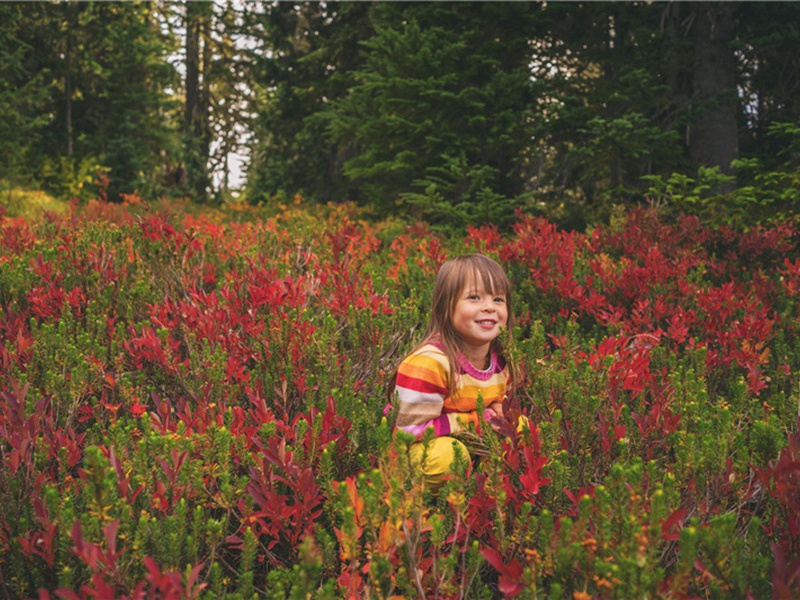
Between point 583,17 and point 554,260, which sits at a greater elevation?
point 583,17

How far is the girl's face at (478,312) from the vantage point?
296cm

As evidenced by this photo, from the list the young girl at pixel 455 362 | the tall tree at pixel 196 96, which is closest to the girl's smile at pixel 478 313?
the young girl at pixel 455 362

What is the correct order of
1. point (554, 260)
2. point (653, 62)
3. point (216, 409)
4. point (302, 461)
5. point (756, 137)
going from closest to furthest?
point (302, 461) → point (216, 409) → point (554, 260) → point (653, 62) → point (756, 137)

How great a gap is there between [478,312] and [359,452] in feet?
2.94

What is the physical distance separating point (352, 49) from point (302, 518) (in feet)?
48.1

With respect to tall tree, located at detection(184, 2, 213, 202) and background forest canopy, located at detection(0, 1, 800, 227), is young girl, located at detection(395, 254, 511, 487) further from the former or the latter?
tall tree, located at detection(184, 2, 213, 202)

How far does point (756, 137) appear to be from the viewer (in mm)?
11398

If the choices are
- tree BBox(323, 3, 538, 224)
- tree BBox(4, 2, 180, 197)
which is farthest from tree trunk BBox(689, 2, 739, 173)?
tree BBox(4, 2, 180, 197)

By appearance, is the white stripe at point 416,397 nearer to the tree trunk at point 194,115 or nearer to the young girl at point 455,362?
the young girl at point 455,362

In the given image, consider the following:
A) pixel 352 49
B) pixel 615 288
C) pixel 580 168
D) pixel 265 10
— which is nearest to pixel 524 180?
pixel 580 168

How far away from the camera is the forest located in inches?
67.0

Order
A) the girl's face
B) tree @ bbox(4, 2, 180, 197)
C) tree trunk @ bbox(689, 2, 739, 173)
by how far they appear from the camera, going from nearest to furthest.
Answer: the girl's face → tree trunk @ bbox(689, 2, 739, 173) → tree @ bbox(4, 2, 180, 197)

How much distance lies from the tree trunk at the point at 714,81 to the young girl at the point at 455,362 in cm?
825

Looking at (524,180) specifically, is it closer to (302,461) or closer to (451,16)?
(451,16)
